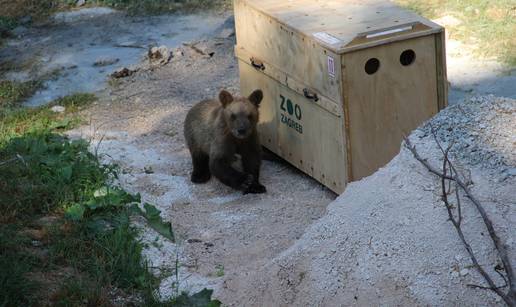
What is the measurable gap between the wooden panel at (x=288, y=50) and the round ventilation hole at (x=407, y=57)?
651 millimetres

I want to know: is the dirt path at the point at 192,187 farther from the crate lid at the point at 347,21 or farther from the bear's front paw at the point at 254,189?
the crate lid at the point at 347,21

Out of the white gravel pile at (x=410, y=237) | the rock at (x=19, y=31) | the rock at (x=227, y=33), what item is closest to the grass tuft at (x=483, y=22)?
the rock at (x=227, y=33)

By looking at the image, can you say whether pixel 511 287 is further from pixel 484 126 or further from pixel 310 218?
pixel 310 218

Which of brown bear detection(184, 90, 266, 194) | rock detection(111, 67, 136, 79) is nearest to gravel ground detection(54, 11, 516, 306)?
brown bear detection(184, 90, 266, 194)

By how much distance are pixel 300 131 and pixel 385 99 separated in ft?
3.23

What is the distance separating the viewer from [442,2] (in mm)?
12055

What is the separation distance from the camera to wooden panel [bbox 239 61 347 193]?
305 inches

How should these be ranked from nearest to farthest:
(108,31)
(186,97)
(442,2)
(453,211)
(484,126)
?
(453,211), (484,126), (186,97), (442,2), (108,31)

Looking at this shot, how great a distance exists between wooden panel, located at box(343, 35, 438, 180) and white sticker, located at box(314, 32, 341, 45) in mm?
176

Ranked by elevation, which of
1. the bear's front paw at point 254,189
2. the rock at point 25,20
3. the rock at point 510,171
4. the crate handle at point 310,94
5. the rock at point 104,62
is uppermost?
the rock at point 510,171

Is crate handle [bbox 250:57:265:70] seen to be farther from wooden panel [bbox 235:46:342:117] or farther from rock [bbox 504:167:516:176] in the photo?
rock [bbox 504:167:516:176]

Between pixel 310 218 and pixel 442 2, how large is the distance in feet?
17.5

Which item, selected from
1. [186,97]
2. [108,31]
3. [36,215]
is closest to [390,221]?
[36,215]

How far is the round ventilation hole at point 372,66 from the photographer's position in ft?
24.7
